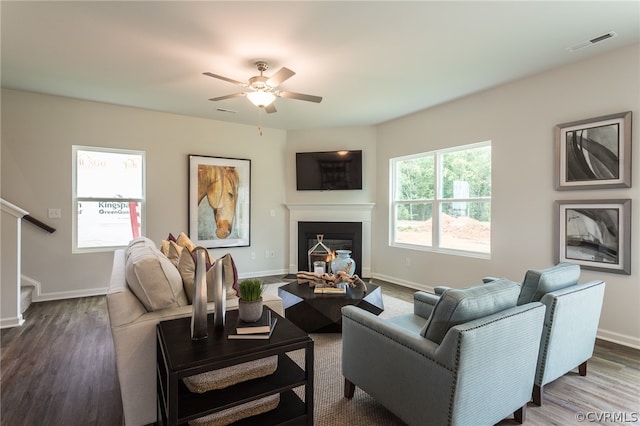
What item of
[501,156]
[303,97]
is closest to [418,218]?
[501,156]

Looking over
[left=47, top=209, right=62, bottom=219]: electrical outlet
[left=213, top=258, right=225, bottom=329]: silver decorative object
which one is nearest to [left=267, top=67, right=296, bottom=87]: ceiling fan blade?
[left=213, top=258, right=225, bottom=329]: silver decorative object

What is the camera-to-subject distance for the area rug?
185 centimetres

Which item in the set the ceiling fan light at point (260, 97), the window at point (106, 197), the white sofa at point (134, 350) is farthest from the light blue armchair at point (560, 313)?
the window at point (106, 197)

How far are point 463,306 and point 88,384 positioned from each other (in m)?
2.51

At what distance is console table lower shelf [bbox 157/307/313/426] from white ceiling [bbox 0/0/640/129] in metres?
2.17

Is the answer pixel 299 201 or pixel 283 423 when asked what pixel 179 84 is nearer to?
pixel 299 201

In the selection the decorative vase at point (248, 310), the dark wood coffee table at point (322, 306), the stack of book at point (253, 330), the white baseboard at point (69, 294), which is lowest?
the white baseboard at point (69, 294)

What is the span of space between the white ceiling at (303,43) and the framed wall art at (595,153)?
658 millimetres

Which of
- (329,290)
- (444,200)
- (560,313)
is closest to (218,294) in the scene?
(329,290)

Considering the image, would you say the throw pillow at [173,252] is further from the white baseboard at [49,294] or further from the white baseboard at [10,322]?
the white baseboard at [49,294]

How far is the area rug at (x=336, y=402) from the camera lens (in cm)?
185

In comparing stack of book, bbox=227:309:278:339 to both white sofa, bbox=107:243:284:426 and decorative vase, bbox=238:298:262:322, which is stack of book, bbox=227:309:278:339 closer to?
decorative vase, bbox=238:298:262:322

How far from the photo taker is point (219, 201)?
5.24 meters

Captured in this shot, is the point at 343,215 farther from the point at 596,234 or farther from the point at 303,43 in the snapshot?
the point at 596,234
